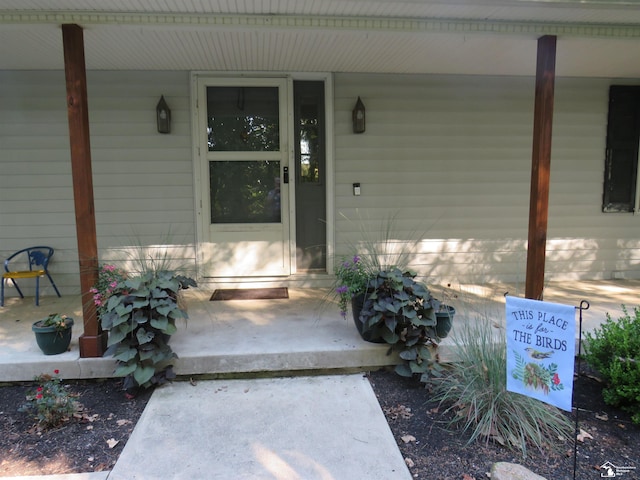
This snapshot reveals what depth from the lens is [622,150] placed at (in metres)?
4.67

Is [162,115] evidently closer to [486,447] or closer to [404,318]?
[404,318]

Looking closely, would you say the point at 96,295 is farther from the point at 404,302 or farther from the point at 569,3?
the point at 569,3

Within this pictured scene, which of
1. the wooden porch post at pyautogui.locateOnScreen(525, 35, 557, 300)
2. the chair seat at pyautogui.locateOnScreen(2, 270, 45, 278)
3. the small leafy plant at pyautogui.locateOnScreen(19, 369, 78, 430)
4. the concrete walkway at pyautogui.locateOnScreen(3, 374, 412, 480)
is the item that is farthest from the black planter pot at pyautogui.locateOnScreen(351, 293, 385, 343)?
the chair seat at pyautogui.locateOnScreen(2, 270, 45, 278)

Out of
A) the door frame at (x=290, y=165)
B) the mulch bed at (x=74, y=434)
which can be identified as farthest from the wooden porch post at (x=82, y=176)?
the door frame at (x=290, y=165)

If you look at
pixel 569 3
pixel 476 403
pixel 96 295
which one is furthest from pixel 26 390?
pixel 569 3

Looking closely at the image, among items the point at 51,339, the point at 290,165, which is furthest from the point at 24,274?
the point at 290,165

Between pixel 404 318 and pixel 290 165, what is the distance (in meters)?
2.26

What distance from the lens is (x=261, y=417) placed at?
2320 mm

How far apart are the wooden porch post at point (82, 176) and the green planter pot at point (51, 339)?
0.12 metres

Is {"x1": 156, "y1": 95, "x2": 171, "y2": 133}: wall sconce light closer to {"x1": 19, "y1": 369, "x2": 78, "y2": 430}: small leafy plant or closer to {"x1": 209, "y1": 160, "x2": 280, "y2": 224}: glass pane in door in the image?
{"x1": 209, "y1": 160, "x2": 280, "y2": 224}: glass pane in door

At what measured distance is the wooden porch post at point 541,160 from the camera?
10.0 ft

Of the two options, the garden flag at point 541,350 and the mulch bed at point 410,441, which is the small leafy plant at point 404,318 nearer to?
the mulch bed at point 410,441

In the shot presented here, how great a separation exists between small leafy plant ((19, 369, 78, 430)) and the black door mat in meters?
1.81

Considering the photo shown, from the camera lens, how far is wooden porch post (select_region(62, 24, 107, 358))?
106 inches
